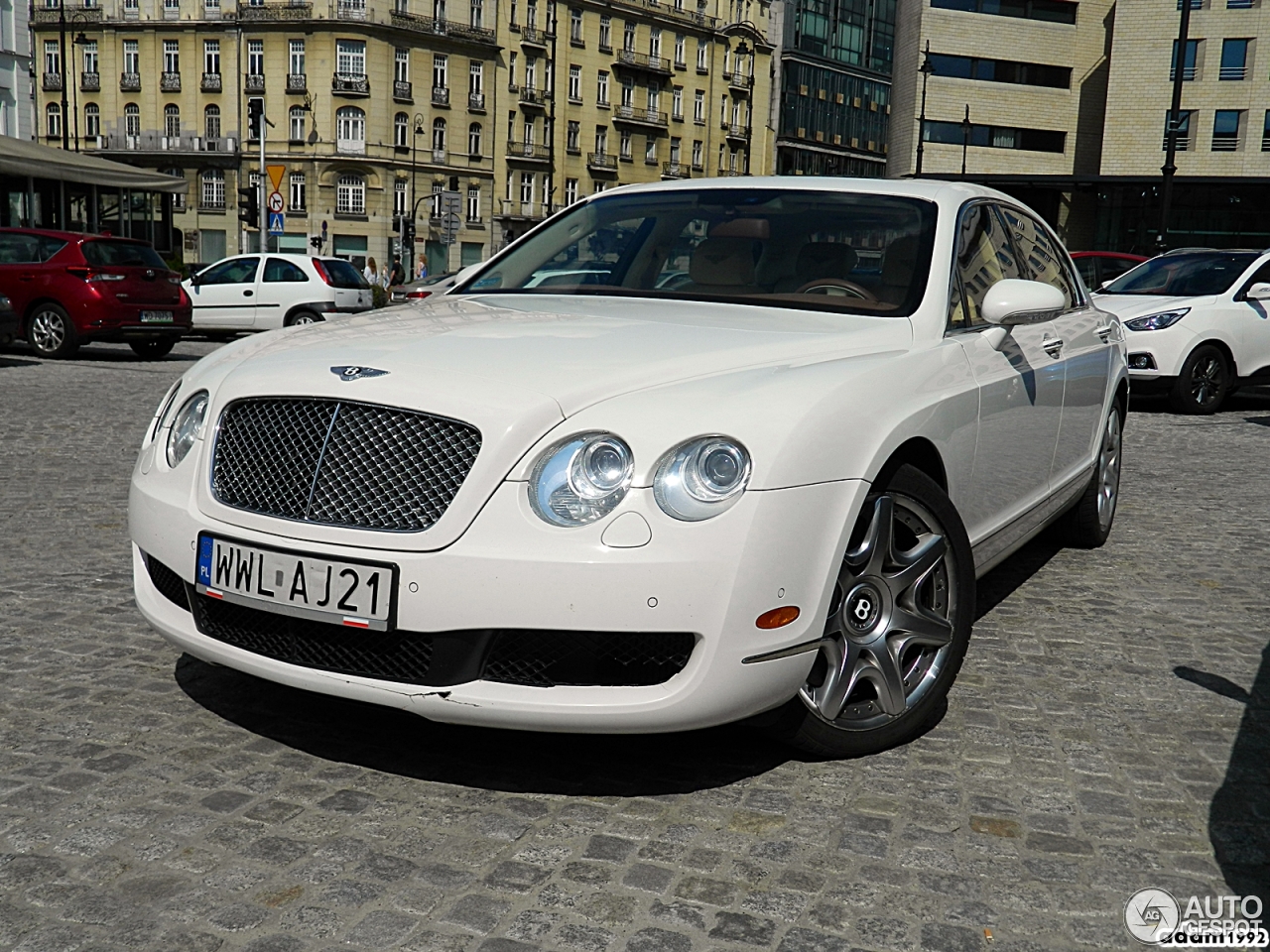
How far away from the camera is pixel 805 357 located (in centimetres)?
353

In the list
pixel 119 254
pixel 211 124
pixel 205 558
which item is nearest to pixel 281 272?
pixel 119 254

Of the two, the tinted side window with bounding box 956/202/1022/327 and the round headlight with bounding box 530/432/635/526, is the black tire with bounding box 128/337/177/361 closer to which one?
the tinted side window with bounding box 956/202/1022/327

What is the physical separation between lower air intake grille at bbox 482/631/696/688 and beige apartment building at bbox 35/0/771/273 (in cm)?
6498

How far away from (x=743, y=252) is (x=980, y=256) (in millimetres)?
834

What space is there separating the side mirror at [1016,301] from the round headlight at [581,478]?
1.74 meters

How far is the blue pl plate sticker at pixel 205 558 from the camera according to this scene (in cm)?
327

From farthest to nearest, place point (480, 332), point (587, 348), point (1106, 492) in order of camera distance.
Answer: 1. point (1106, 492)
2. point (480, 332)
3. point (587, 348)

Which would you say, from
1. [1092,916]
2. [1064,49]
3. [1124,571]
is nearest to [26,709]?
[1092,916]

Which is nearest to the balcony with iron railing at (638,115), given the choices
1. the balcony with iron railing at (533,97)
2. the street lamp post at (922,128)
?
the balcony with iron railing at (533,97)

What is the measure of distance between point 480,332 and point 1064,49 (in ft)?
212

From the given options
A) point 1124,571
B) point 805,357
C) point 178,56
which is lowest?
point 1124,571

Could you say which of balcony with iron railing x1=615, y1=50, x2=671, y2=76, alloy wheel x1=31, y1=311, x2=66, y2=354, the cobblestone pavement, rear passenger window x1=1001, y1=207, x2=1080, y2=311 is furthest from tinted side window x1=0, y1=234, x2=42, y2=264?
balcony with iron railing x1=615, y1=50, x2=671, y2=76

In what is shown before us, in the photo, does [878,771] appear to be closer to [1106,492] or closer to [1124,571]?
[1124,571]

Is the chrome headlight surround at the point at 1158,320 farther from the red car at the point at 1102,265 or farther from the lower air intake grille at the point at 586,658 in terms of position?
the lower air intake grille at the point at 586,658
